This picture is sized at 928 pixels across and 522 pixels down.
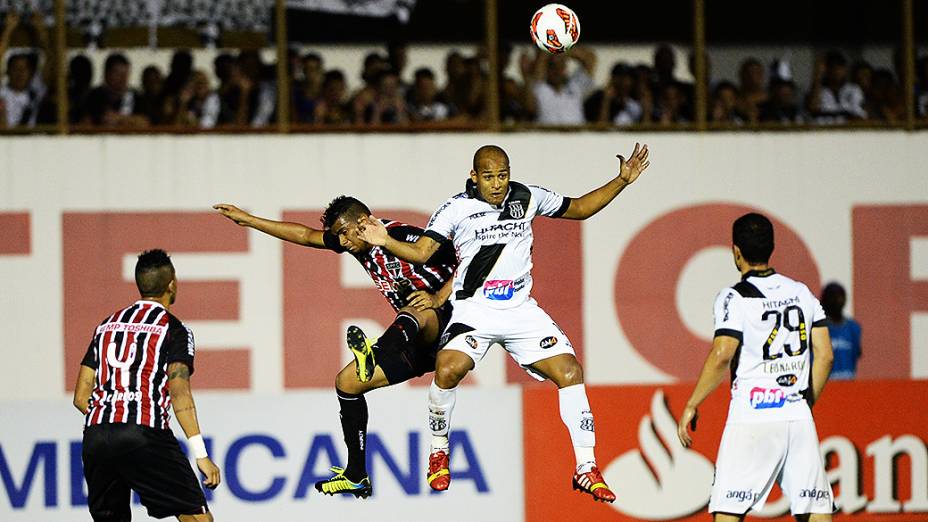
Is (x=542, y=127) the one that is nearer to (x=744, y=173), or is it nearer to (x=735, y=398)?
(x=744, y=173)

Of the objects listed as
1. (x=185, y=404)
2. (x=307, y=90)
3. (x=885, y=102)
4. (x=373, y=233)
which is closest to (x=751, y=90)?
(x=885, y=102)

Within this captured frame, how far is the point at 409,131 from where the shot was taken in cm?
1434

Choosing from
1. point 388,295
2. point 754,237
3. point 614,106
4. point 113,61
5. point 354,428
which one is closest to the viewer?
point 754,237

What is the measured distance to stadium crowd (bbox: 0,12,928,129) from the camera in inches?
555

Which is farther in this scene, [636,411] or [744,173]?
[744,173]

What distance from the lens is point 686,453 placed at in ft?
39.6

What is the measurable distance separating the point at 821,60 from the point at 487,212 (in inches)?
289

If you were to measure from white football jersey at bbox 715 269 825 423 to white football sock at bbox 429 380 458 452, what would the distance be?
173cm

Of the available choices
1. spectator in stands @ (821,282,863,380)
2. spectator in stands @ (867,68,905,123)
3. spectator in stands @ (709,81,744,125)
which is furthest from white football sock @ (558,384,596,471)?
spectator in stands @ (867,68,905,123)

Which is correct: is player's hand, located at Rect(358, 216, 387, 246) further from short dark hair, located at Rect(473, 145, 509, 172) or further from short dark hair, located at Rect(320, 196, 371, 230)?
short dark hair, located at Rect(473, 145, 509, 172)

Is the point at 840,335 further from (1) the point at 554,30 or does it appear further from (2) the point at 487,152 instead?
(2) the point at 487,152

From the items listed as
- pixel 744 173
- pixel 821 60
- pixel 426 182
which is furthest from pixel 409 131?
pixel 821 60

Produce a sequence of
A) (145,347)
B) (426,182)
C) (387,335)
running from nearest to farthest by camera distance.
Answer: (145,347) → (387,335) → (426,182)

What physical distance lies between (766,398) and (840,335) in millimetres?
5020
